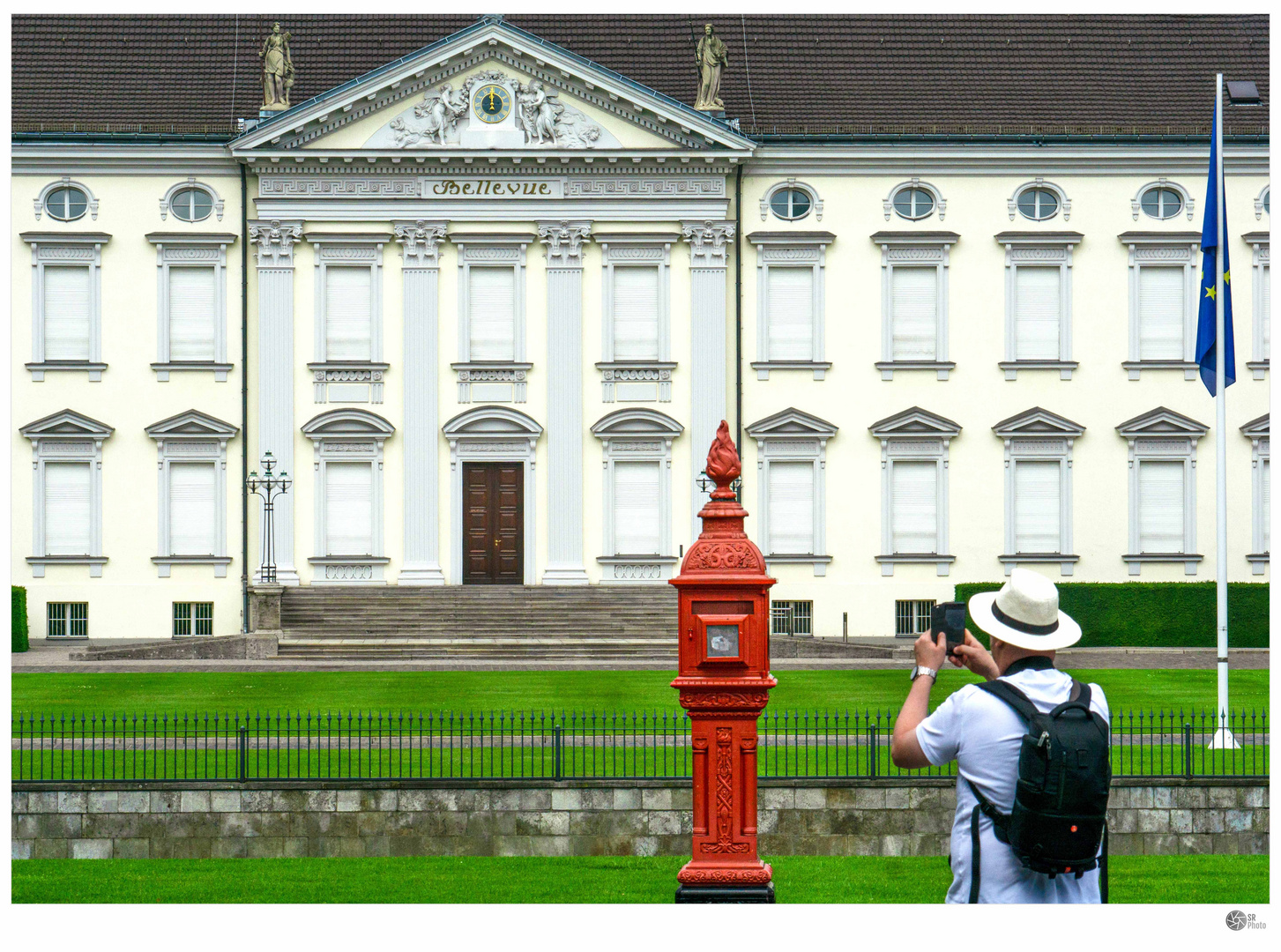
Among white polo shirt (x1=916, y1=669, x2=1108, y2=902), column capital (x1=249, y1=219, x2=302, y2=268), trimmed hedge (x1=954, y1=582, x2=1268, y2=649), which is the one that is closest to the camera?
white polo shirt (x1=916, y1=669, x2=1108, y2=902)

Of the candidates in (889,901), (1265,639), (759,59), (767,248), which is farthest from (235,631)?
(889,901)

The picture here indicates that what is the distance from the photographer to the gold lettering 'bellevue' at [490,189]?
133 ft

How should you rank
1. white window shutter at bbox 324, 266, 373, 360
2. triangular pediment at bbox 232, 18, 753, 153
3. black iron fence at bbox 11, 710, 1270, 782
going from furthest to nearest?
white window shutter at bbox 324, 266, 373, 360 → triangular pediment at bbox 232, 18, 753, 153 → black iron fence at bbox 11, 710, 1270, 782

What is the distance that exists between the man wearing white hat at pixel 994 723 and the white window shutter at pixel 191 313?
35.4 m

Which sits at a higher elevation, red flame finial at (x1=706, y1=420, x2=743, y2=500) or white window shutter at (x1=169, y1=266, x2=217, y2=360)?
white window shutter at (x1=169, y1=266, x2=217, y2=360)

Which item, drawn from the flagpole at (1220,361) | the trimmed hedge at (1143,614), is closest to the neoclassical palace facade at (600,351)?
the trimmed hedge at (1143,614)

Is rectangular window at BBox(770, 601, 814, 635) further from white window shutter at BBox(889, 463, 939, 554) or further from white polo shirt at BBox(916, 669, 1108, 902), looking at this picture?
white polo shirt at BBox(916, 669, 1108, 902)

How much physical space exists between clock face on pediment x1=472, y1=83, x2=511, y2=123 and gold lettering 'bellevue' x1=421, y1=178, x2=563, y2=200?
141 centimetres

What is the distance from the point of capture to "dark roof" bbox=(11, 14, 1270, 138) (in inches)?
1613

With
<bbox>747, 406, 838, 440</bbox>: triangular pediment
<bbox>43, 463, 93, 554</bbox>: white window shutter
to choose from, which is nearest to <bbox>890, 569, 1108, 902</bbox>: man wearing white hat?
Result: <bbox>747, 406, 838, 440</bbox>: triangular pediment

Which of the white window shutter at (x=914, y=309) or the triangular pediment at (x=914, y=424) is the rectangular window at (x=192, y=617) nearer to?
the triangular pediment at (x=914, y=424)

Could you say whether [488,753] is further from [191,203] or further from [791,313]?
[191,203]

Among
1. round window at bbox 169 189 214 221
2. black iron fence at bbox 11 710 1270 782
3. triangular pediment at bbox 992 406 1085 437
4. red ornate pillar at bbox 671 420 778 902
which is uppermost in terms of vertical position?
round window at bbox 169 189 214 221

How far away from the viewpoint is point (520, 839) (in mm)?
15812
